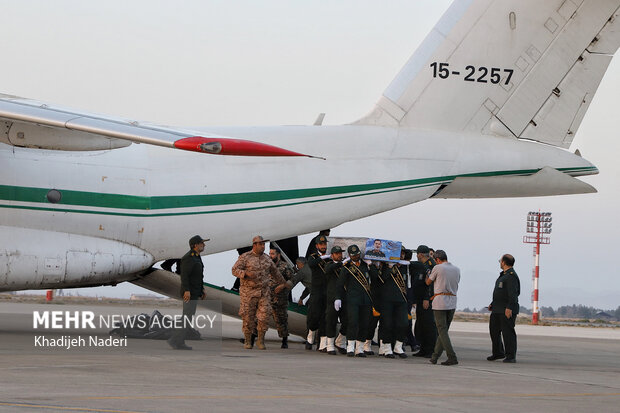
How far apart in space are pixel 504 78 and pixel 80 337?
27.2 ft

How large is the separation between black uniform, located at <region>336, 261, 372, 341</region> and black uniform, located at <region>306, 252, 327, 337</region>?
2.19 feet

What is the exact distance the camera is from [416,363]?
12.4m

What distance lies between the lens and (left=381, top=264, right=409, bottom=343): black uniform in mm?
13219

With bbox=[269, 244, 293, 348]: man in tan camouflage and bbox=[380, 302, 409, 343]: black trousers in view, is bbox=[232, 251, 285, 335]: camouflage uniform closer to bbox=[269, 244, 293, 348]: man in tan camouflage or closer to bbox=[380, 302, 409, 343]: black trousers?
bbox=[269, 244, 293, 348]: man in tan camouflage

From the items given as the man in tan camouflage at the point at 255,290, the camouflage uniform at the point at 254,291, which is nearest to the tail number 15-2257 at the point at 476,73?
the man in tan camouflage at the point at 255,290

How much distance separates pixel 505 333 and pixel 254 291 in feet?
12.3

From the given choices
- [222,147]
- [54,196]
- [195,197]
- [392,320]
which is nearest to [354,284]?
[392,320]

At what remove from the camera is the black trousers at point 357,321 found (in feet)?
42.8

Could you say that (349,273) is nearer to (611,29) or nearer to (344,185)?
(344,185)

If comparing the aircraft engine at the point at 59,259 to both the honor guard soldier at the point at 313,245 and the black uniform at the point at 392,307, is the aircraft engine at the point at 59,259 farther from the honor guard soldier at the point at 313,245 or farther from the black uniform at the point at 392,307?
the black uniform at the point at 392,307

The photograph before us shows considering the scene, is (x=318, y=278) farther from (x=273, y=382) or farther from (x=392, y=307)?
(x=273, y=382)

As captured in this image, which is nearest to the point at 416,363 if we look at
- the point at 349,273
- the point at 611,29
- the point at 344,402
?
the point at 349,273

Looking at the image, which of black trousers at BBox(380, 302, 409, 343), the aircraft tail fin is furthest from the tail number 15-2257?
black trousers at BBox(380, 302, 409, 343)

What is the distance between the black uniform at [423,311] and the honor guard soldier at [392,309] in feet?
2.03
